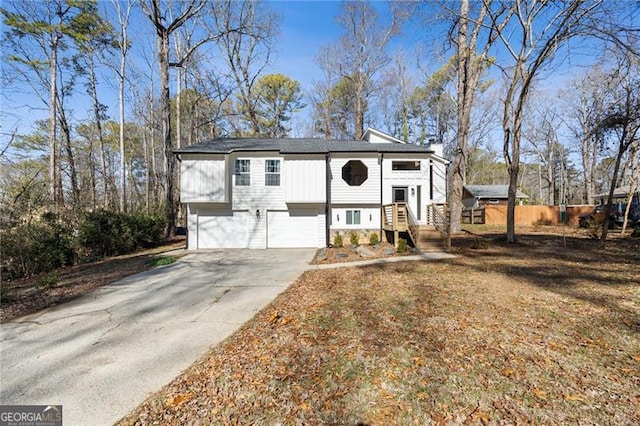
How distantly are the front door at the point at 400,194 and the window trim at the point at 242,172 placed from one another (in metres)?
7.99

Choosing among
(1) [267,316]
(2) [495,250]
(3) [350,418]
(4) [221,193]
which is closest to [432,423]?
(3) [350,418]

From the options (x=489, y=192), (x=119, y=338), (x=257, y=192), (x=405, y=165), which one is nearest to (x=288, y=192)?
(x=257, y=192)

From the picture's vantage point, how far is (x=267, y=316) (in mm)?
4902

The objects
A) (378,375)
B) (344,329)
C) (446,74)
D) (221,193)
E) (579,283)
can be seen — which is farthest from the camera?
(446,74)

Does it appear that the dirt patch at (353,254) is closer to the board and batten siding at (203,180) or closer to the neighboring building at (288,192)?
the neighboring building at (288,192)

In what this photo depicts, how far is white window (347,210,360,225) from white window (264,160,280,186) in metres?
4.17

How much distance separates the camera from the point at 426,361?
3189 millimetres

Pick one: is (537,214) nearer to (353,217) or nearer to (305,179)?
(353,217)

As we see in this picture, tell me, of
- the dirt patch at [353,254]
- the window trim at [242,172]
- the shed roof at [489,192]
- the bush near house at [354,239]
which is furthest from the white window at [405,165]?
the shed roof at [489,192]

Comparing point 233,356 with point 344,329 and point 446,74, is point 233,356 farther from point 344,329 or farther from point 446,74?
point 446,74

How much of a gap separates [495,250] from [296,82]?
21.9m

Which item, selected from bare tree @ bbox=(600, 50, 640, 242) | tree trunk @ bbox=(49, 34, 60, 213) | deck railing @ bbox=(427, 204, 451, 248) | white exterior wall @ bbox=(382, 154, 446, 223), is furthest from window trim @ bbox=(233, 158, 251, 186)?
bare tree @ bbox=(600, 50, 640, 242)

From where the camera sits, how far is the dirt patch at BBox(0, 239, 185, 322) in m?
5.64

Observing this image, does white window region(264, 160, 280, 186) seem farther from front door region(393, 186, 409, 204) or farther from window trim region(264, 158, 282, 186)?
front door region(393, 186, 409, 204)
